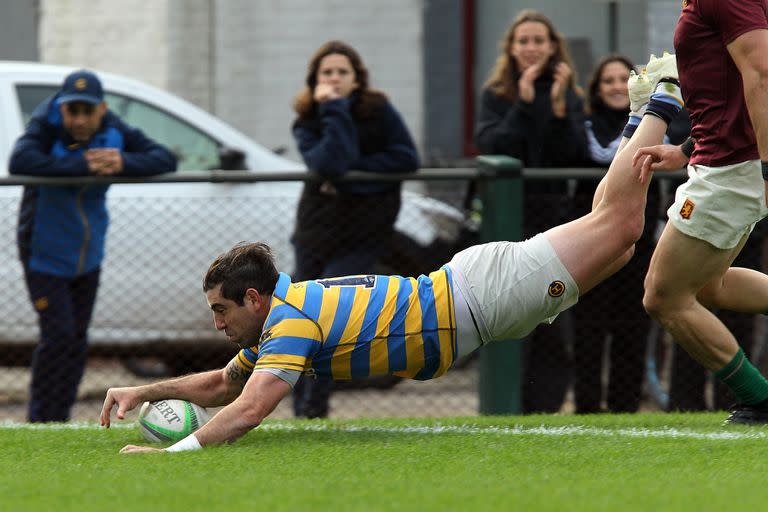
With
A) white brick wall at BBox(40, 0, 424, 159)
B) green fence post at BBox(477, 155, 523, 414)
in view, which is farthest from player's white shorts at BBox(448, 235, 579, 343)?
white brick wall at BBox(40, 0, 424, 159)

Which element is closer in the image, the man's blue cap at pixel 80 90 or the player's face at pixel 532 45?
the man's blue cap at pixel 80 90

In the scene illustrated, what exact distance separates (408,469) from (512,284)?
1.05 meters

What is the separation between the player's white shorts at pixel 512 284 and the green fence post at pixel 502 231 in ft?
6.49

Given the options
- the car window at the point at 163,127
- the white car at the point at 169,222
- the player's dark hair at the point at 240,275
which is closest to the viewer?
the player's dark hair at the point at 240,275

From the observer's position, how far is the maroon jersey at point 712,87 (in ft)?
18.4

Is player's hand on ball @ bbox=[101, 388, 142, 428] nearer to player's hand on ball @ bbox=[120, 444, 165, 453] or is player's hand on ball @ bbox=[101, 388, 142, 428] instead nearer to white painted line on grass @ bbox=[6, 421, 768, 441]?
player's hand on ball @ bbox=[120, 444, 165, 453]

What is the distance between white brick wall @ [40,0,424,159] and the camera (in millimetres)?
13906

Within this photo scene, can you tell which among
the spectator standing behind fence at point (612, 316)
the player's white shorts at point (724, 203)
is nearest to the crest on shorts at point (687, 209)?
the player's white shorts at point (724, 203)

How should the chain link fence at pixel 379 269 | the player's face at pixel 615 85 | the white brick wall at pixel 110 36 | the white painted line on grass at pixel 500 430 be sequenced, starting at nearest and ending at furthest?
the white painted line on grass at pixel 500 430, the chain link fence at pixel 379 269, the player's face at pixel 615 85, the white brick wall at pixel 110 36

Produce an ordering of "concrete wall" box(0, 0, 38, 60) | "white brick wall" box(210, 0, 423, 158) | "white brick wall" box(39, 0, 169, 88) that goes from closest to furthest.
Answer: "white brick wall" box(210, 0, 423, 158) < "white brick wall" box(39, 0, 169, 88) < "concrete wall" box(0, 0, 38, 60)

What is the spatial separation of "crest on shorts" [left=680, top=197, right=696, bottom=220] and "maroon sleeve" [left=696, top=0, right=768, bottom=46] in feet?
2.12

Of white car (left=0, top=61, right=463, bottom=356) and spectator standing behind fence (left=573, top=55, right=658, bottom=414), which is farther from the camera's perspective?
white car (left=0, top=61, right=463, bottom=356)

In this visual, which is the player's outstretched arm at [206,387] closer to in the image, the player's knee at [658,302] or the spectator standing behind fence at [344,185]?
the player's knee at [658,302]

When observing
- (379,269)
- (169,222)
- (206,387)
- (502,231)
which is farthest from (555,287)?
(169,222)
